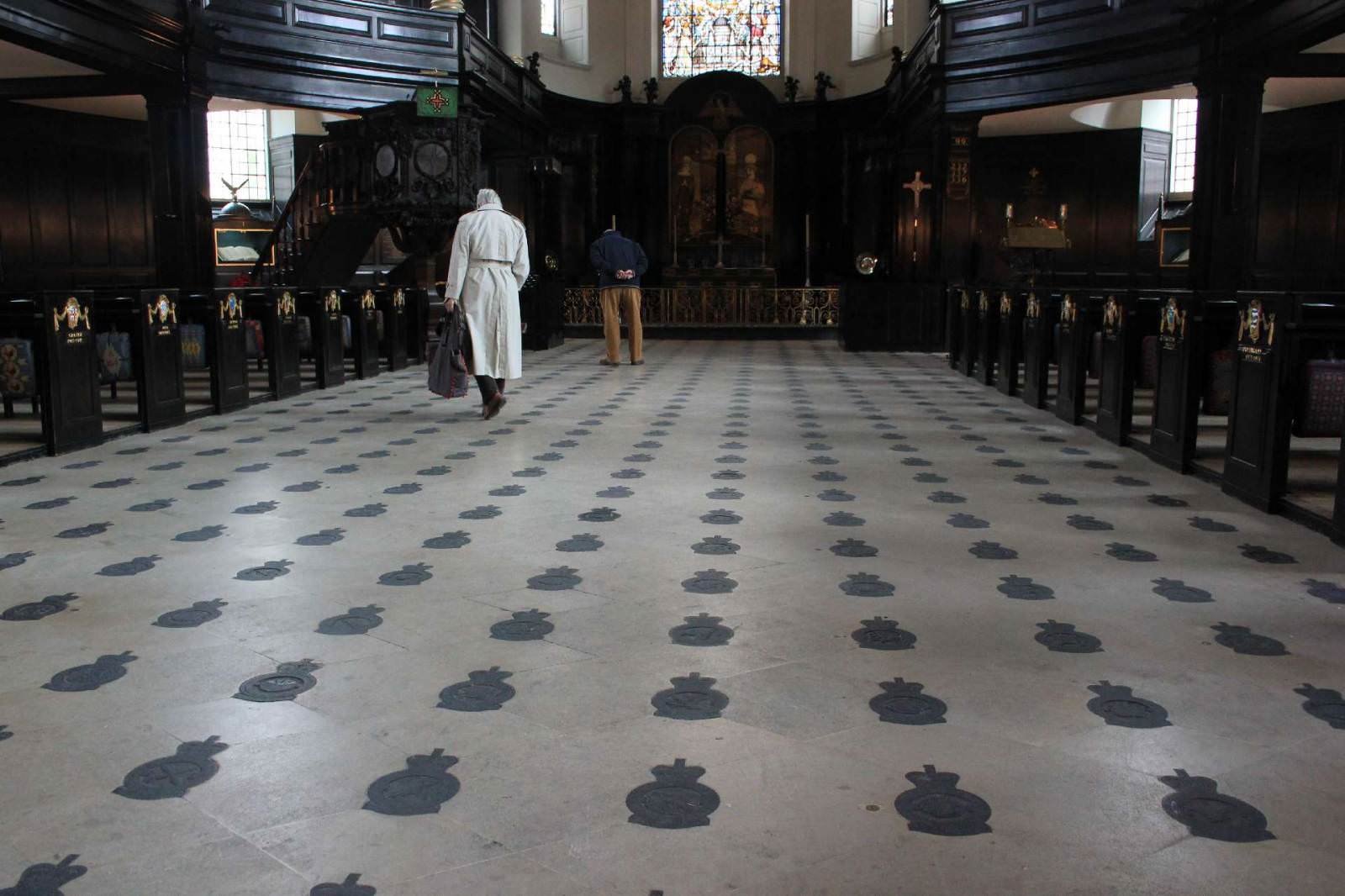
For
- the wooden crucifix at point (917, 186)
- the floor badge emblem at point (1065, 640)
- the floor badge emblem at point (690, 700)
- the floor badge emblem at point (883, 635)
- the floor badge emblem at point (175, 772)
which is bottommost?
the floor badge emblem at point (175, 772)

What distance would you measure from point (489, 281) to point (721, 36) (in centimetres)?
1790

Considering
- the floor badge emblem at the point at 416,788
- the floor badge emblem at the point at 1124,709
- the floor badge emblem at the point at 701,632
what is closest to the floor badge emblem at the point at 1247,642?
the floor badge emblem at the point at 1124,709

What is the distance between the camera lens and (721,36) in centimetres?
2456

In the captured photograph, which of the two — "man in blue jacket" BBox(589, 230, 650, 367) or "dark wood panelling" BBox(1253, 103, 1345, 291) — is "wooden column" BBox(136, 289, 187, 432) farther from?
"dark wood panelling" BBox(1253, 103, 1345, 291)

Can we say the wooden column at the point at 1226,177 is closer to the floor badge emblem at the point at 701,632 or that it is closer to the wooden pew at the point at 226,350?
the wooden pew at the point at 226,350

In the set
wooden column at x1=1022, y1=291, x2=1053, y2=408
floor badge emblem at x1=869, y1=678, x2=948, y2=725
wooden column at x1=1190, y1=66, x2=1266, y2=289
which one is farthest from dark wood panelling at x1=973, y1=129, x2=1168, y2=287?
floor badge emblem at x1=869, y1=678, x2=948, y2=725

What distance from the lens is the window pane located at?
21125mm

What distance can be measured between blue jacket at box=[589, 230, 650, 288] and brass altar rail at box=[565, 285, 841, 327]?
26.1 ft

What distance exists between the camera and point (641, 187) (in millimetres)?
23844

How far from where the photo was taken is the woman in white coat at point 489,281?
8562 mm

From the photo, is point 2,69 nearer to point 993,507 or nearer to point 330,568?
point 330,568

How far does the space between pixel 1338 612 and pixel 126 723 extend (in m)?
3.94

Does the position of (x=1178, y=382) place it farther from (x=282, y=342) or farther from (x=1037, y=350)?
(x=282, y=342)

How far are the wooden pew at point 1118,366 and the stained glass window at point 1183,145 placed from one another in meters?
13.3
